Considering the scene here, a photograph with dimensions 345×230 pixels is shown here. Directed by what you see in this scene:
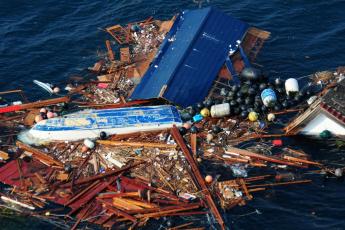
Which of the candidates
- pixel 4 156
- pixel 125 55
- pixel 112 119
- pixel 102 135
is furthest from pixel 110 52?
pixel 4 156

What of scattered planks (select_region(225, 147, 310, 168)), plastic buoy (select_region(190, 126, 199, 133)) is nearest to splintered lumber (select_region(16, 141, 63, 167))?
plastic buoy (select_region(190, 126, 199, 133))

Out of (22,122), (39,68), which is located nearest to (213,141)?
(22,122)

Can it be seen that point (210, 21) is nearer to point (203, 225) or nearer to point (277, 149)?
point (277, 149)

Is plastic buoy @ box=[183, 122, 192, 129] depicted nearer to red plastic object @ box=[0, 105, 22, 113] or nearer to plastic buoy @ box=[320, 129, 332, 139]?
plastic buoy @ box=[320, 129, 332, 139]

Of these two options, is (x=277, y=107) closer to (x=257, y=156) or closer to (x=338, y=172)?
(x=257, y=156)

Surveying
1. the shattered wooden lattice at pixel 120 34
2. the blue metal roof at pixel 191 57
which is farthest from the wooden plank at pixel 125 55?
the blue metal roof at pixel 191 57

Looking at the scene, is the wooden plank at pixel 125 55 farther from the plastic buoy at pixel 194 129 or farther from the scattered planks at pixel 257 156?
the scattered planks at pixel 257 156
